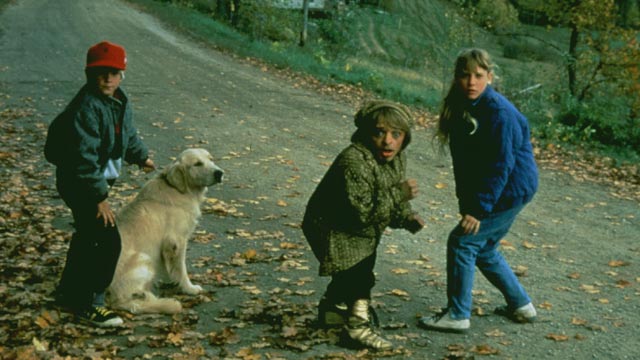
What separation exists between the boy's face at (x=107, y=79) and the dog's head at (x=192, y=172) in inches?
39.0

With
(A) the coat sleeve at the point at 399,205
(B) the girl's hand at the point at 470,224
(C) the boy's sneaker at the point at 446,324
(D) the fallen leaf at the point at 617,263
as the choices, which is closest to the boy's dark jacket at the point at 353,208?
(A) the coat sleeve at the point at 399,205

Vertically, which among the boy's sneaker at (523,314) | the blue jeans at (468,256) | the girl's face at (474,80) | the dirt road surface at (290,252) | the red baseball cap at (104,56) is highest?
the girl's face at (474,80)

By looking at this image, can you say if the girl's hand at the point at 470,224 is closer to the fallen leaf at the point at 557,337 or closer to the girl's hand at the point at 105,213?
the fallen leaf at the point at 557,337

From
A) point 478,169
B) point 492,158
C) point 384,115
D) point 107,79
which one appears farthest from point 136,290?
point 492,158

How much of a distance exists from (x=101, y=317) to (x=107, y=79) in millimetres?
1901

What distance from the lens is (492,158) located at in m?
5.13

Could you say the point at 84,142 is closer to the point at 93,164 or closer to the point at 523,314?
the point at 93,164

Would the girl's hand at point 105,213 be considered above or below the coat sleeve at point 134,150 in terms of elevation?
below

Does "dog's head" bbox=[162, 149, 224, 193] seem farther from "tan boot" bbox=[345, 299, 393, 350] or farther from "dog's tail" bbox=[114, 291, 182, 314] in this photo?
"tan boot" bbox=[345, 299, 393, 350]

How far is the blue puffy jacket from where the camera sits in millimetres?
5125

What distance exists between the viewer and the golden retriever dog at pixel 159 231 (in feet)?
18.4

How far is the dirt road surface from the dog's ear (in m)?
1.07

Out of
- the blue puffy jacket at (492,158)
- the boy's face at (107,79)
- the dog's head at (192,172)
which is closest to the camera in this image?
the boy's face at (107,79)

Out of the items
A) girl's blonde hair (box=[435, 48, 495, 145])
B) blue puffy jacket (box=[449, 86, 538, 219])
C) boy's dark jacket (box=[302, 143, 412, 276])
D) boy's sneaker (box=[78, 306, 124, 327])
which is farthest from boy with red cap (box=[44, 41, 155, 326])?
blue puffy jacket (box=[449, 86, 538, 219])
